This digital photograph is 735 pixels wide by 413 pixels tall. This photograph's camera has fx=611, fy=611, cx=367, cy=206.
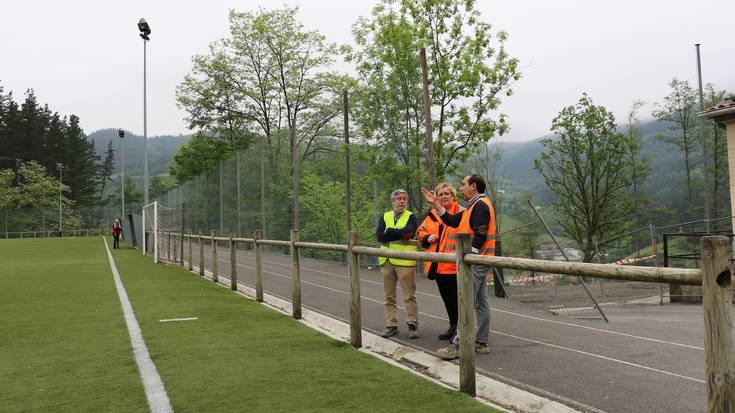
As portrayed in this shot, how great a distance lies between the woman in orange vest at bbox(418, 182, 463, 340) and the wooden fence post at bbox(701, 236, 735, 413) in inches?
138

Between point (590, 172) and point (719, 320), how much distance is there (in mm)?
38252

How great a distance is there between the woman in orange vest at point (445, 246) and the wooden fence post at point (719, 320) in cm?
351

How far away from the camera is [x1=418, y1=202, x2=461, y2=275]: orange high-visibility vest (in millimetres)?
6074

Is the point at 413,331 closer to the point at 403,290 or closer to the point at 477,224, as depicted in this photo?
the point at 403,290

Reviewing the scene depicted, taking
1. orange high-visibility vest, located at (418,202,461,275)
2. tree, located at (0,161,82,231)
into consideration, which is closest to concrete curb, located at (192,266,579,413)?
orange high-visibility vest, located at (418,202,461,275)

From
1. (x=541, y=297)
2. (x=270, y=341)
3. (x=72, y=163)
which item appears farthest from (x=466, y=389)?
(x=72, y=163)

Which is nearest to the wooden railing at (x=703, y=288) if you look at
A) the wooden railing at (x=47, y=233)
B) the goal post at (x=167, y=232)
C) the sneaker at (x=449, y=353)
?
the sneaker at (x=449, y=353)

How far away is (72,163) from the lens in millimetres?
84625

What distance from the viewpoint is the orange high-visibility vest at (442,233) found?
6.07 m

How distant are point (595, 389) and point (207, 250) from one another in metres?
24.2

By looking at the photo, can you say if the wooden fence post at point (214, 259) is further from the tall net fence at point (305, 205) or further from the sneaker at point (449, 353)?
the sneaker at point (449, 353)

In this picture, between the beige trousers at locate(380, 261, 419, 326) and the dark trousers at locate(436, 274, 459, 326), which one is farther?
the beige trousers at locate(380, 261, 419, 326)

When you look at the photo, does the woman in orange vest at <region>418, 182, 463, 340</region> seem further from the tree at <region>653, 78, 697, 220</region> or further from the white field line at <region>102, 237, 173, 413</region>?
the tree at <region>653, 78, 697, 220</region>

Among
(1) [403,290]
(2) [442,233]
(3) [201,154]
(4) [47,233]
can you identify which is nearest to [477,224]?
(2) [442,233]
